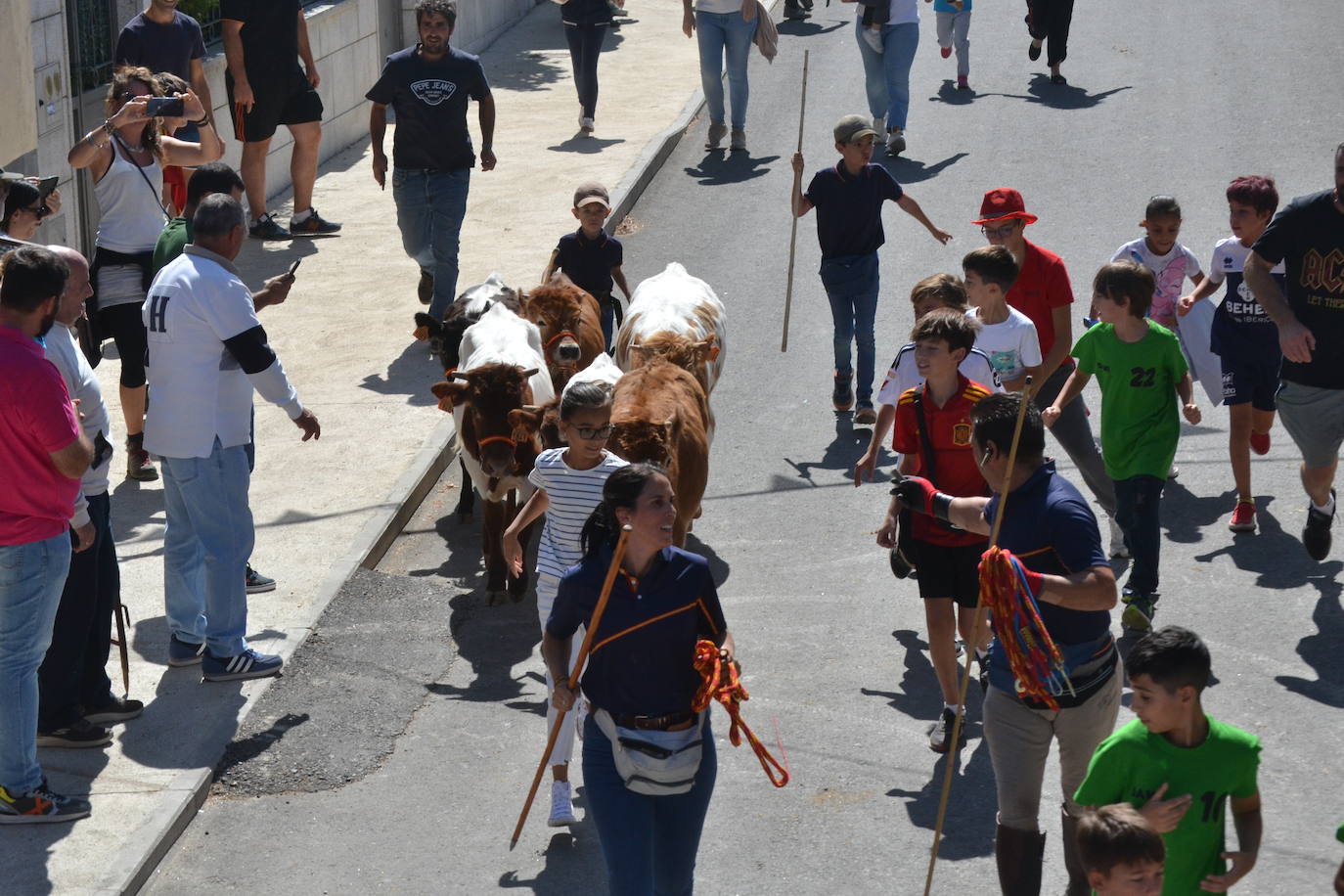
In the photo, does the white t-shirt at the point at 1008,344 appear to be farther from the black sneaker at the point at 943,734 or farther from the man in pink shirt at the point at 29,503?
the man in pink shirt at the point at 29,503

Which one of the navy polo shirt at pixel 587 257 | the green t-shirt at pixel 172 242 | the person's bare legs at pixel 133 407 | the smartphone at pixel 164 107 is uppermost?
the smartphone at pixel 164 107

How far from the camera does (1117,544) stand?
32.4 ft

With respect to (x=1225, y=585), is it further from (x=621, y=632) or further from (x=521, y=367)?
(x=621, y=632)

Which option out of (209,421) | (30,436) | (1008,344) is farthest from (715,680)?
(1008,344)

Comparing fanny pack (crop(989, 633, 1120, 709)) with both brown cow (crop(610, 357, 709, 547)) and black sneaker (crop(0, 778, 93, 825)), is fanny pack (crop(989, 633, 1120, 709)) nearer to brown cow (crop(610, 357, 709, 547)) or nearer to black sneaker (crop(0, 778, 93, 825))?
brown cow (crop(610, 357, 709, 547))

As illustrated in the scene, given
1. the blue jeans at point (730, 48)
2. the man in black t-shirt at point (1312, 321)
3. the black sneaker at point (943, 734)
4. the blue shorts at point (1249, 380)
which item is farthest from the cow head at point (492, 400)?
the blue jeans at point (730, 48)

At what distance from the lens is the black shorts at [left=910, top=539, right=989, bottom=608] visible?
761 cm

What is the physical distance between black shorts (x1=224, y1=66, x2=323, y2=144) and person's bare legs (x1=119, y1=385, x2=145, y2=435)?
559 cm

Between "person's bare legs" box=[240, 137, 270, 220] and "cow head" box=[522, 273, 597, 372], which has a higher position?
"cow head" box=[522, 273, 597, 372]

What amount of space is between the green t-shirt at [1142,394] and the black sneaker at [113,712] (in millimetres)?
5101

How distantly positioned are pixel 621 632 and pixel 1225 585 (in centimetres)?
505

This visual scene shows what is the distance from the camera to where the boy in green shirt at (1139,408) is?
8672 mm

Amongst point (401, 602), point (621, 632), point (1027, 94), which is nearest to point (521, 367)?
point (401, 602)

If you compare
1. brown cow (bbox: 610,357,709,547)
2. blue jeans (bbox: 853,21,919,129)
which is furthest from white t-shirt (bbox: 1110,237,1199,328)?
blue jeans (bbox: 853,21,919,129)
